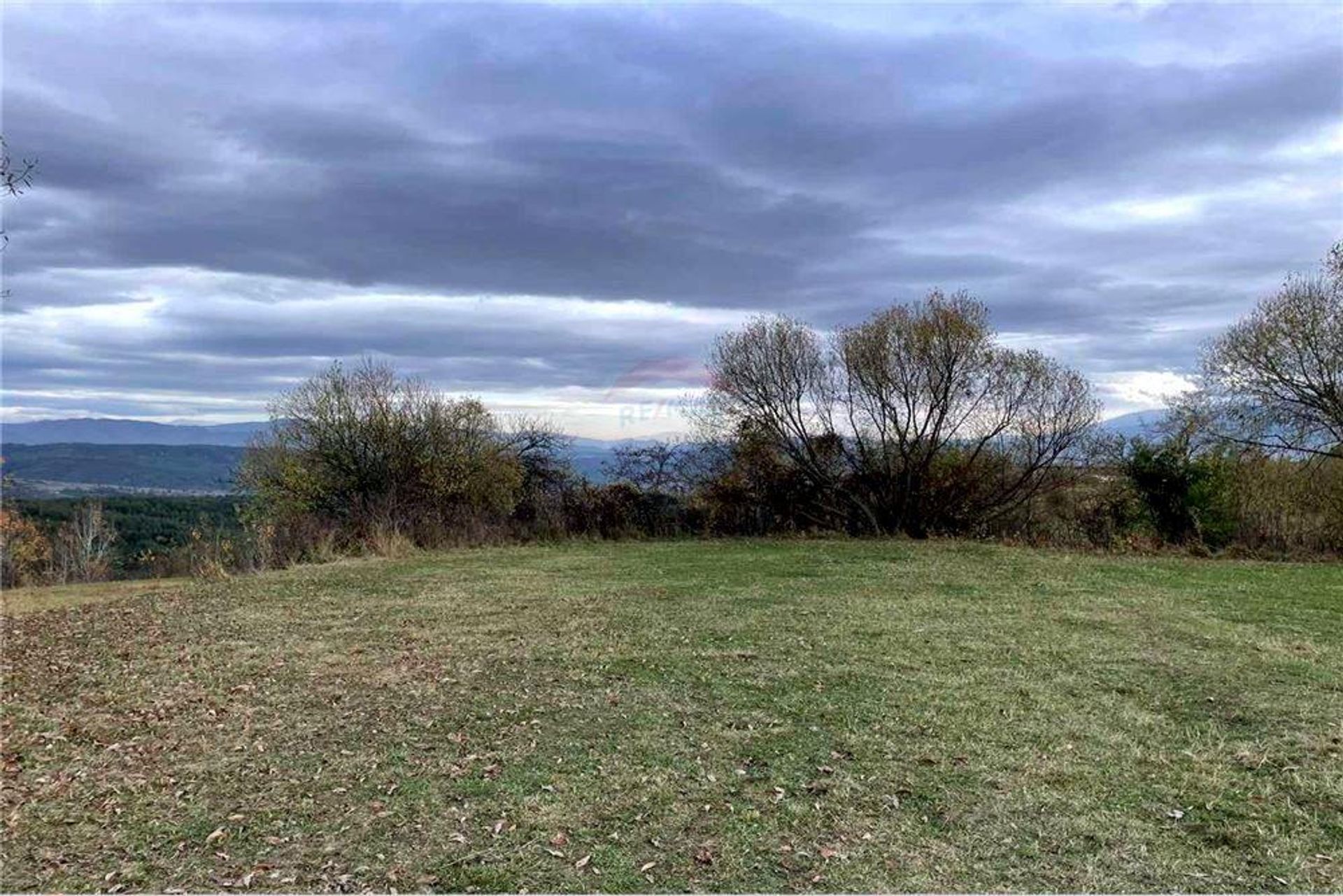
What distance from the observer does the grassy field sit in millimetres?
3424

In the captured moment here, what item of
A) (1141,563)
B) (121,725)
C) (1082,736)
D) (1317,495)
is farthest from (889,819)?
(1317,495)

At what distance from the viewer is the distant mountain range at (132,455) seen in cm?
2044

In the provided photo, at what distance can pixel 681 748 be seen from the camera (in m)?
4.71

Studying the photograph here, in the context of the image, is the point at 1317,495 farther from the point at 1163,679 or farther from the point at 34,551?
the point at 34,551

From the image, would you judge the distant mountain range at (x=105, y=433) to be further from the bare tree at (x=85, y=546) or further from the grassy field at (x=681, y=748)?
the grassy field at (x=681, y=748)

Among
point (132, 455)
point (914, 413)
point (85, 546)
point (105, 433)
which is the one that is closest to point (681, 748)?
point (914, 413)

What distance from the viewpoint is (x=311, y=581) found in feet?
38.3

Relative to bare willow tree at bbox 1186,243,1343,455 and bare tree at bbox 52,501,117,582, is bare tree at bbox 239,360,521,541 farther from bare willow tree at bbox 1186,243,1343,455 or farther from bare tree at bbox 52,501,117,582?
bare willow tree at bbox 1186,243,1343,455

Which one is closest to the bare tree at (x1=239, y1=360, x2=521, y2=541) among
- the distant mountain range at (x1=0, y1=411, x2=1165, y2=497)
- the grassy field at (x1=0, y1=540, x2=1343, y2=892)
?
the distant mountain range at (x1=0, y1=411, x2=1165, y2=497)

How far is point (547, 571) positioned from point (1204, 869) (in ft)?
34.1

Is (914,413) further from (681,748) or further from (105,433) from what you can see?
(105,433)

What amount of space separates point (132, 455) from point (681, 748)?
258 ft

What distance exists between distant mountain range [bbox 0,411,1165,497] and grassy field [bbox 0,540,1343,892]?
10.5m

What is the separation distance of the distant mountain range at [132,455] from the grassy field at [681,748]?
1050cm
